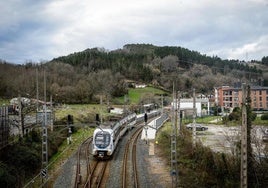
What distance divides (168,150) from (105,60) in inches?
4817

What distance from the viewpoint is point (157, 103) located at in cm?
10219

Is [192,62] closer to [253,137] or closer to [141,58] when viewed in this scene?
[141,58]

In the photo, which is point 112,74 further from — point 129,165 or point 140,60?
point 129,165

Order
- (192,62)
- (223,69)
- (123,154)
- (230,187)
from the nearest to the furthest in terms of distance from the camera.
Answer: (230,187), (123,154), (223,69), (192,62)

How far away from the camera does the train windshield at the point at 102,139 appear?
29.6 m

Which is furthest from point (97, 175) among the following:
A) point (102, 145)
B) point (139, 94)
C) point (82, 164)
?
point (139, 94)

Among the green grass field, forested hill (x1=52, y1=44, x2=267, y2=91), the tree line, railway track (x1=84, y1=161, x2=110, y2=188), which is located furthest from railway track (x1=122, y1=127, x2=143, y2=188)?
forested hill (x1=52, y1=44, x2=267, y2=91)

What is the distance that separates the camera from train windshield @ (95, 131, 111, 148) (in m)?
29.6

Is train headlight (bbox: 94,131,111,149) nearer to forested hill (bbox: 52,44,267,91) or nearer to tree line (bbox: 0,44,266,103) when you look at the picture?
tree line (bbox: 0,44,266,103)

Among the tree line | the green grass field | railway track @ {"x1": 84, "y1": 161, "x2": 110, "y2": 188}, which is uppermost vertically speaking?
the tree line

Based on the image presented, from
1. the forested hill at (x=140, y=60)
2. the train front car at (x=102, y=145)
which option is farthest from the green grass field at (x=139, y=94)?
the train front car at (x=102, y=145)

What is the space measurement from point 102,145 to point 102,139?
21.8 inches

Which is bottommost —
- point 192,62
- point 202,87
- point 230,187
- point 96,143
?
point 230,187

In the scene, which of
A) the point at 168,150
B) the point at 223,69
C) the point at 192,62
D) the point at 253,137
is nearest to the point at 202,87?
the point at 223,69
